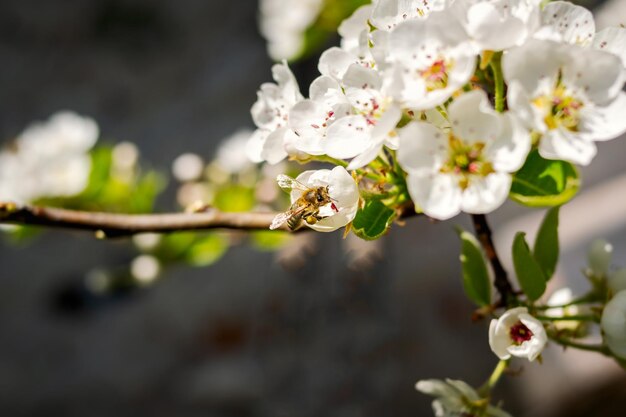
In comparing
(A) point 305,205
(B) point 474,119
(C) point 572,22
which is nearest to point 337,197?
(A) point 305,205

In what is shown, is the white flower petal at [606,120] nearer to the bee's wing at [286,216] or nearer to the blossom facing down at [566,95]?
the blossom facing down at [566,95]

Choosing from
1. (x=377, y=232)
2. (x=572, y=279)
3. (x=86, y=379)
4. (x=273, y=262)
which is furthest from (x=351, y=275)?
(x=377, y=232)

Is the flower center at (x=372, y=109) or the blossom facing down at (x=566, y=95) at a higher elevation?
the flower center at (x=372, y=109)

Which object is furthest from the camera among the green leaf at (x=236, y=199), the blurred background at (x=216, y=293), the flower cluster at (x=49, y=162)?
the blurred background at (x=216, y=293)

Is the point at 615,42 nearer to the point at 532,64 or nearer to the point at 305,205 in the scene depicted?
the point at 532,64

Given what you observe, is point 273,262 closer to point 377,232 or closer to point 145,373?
point 145,373

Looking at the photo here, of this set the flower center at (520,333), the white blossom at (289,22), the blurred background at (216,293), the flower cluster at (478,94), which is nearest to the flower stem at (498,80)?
the flower cluster at (478,94)

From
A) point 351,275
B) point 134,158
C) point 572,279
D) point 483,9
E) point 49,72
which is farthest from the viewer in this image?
point 49,72

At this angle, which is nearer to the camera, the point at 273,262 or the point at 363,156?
the point at 363,156

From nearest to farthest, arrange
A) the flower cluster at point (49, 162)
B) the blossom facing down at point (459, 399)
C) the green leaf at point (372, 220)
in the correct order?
1. the green leaf at point (372, 220)
2. the blossom facing down at point (459, 399)
3. the flower cluster at point (49, 162)
